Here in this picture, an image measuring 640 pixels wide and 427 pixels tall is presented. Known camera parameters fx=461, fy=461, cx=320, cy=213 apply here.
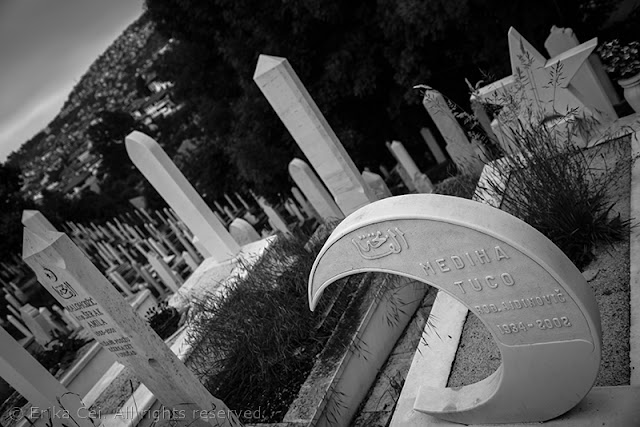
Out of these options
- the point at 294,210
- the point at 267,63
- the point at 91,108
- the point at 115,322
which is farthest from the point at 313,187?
the point at 91,108

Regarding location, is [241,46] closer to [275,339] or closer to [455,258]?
[275,339]

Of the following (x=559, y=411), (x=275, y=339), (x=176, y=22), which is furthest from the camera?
(x=176, y=22)

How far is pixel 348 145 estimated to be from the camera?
8953mm

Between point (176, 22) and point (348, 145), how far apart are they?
16.6 ft

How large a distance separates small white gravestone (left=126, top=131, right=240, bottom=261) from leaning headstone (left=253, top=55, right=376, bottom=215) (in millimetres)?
2008

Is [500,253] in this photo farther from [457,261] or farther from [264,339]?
[264,339]

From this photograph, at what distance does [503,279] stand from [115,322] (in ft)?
8.81

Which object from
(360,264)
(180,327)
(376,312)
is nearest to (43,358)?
(180,327)

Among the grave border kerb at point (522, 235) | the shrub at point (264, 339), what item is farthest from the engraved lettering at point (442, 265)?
the shrub at point (264, 339)

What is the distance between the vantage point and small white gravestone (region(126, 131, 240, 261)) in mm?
6238

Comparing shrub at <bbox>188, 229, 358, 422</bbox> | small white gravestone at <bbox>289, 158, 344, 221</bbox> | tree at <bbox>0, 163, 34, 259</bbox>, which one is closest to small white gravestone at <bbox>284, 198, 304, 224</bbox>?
small white gravestone at <bbox>289, 158, 344, 221</bbox>

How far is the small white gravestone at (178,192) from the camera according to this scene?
20.5 feet

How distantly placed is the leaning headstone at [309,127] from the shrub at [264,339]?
1014mm

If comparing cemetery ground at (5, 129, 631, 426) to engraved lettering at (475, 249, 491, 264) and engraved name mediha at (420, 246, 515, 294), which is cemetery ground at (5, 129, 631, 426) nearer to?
engraved name mediha at (420, 246, 515, 294)
